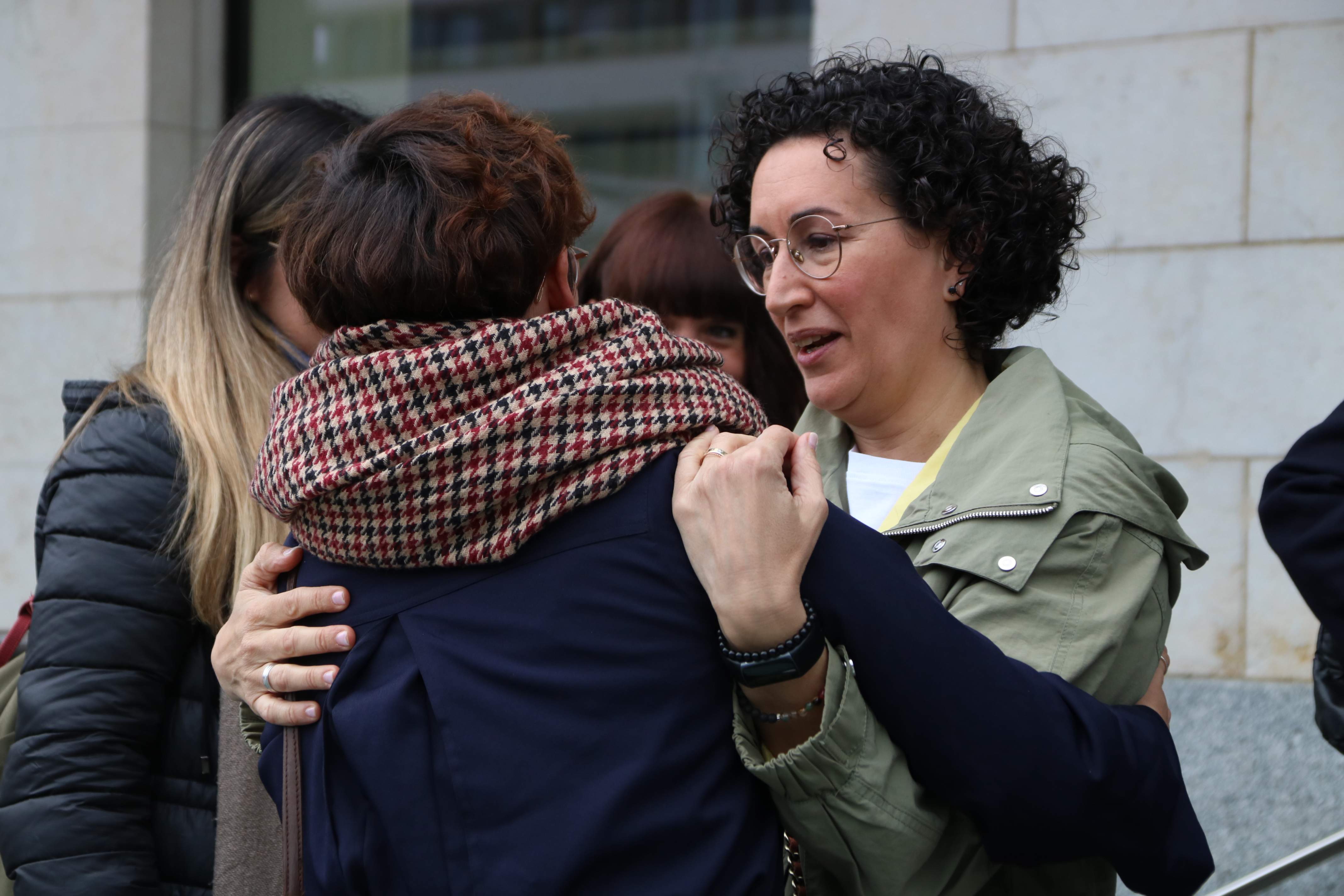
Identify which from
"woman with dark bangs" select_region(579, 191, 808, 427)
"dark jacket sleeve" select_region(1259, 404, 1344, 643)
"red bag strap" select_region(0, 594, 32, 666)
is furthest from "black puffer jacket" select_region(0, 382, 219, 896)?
"dark jacket sleeve" select_region(1259, 404, 1344, 643)

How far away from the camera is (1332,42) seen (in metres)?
4.11

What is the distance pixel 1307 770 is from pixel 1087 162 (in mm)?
2047

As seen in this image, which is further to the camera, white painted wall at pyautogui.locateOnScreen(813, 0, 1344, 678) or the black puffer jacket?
white painted wall at pyautogui.locateOnScreen(813, 0, 1344, 678)

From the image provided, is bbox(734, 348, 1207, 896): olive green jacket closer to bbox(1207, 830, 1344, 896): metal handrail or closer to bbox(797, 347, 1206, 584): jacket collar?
bbox(797, 347, 1206, 584): jacket collar

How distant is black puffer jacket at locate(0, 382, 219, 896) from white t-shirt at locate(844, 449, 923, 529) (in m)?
1.24

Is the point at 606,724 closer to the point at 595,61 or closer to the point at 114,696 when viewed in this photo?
the point at 114,696

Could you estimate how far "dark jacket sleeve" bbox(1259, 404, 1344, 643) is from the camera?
1.97 metres

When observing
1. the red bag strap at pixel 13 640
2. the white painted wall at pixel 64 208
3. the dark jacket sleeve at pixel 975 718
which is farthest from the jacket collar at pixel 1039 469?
the white painted wall at pixel 64 208

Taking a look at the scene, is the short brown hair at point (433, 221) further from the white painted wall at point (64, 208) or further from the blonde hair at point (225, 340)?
the white painted wall at point (64, 208)

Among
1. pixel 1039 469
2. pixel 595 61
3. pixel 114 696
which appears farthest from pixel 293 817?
pixel 595 61

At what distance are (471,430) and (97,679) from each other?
119cm

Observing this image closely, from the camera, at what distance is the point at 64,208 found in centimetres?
579

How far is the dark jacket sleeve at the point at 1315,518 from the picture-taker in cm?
197

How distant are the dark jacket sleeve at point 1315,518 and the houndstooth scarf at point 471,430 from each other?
1.06m
